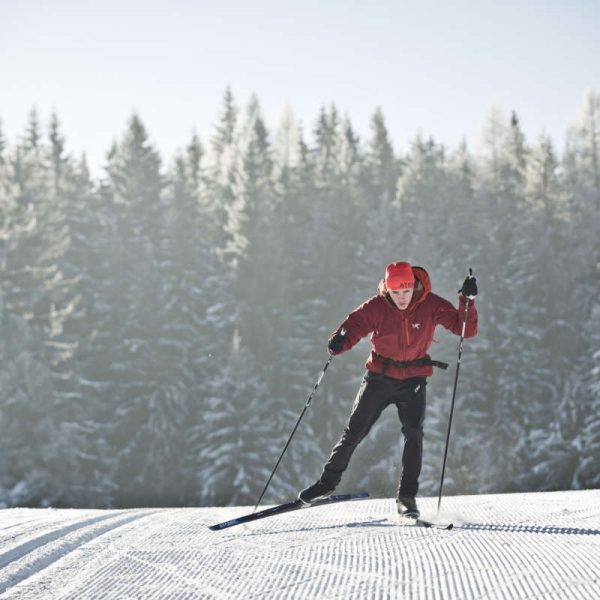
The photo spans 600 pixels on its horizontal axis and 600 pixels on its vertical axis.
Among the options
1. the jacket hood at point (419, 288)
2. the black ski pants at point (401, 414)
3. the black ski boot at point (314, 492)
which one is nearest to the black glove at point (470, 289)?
the jacket hood at point (419, 288)

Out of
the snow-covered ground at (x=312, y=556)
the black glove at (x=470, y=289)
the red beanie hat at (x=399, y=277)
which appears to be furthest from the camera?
the black glove at (x=470, y=289)

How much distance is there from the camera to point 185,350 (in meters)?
33.3

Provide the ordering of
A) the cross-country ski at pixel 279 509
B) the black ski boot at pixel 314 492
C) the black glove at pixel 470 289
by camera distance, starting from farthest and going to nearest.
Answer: the black ski boot at pixel 314 492, the black glove at pixel 470 289, the cross-country ski at pixel 279 509

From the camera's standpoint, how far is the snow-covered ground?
11.0 ft

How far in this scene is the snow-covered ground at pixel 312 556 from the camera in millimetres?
3348

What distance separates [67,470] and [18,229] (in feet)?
30.2

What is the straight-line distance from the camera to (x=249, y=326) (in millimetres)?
34312

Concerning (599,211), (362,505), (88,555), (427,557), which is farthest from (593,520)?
(599,211)

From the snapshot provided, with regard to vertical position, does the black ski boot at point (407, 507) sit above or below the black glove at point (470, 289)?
below

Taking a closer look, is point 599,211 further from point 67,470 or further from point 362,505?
point 362,505

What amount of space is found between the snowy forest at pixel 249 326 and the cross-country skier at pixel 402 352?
21070mm

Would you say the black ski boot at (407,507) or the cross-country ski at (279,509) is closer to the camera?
the cross-country ski at (279,509)

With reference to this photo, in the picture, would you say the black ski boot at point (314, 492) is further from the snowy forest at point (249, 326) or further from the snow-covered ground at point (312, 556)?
the snowy forest at point (249, 326)

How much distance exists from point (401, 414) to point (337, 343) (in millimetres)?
757
